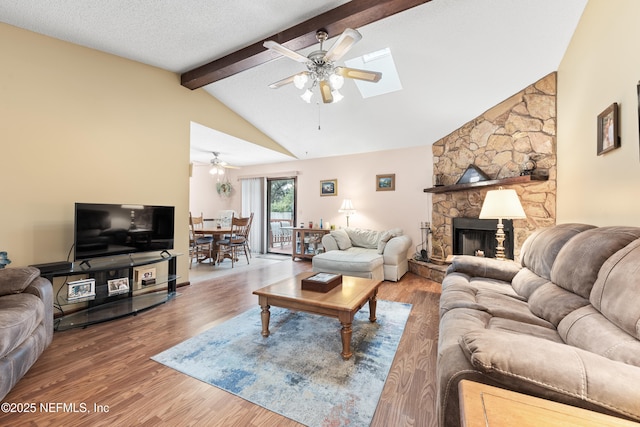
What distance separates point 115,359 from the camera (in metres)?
1.94

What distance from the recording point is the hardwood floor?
1396 mm

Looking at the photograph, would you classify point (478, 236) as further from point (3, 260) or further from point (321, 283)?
point (3, 260)

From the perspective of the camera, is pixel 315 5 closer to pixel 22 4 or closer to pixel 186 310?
pixel 22 4

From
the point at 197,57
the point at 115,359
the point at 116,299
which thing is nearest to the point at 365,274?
the point at 115,359

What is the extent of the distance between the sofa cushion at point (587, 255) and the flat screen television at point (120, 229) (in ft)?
12.5

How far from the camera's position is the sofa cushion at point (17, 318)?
1.44 m

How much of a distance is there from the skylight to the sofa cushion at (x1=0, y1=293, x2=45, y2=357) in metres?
3.86

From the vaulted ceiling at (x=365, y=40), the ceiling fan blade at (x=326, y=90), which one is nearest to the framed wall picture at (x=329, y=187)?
the vaulted ceiling at (x=365, y=40)

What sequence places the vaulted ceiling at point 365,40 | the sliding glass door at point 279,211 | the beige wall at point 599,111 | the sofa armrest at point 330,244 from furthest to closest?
1. the sliding glass door at point 279,211
2. the sofa armrest at point 330,244
3. the vaulted ceiling at point 365,40
4. the beige wall at point 599,111

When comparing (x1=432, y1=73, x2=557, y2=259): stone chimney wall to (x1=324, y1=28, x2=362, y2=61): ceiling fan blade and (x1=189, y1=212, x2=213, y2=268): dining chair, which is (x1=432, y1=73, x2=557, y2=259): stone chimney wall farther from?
(x1=189, y1=212, x2=213, y2=268): dining chair

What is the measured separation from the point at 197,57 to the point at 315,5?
168cm

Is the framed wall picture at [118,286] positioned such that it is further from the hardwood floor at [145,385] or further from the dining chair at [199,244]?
the dining chair at [199,244]

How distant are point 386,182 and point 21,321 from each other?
193 inches

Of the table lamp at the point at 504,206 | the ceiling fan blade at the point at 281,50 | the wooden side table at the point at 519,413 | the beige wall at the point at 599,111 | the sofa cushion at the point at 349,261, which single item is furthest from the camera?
the sofa cushion at the point at 349,261
